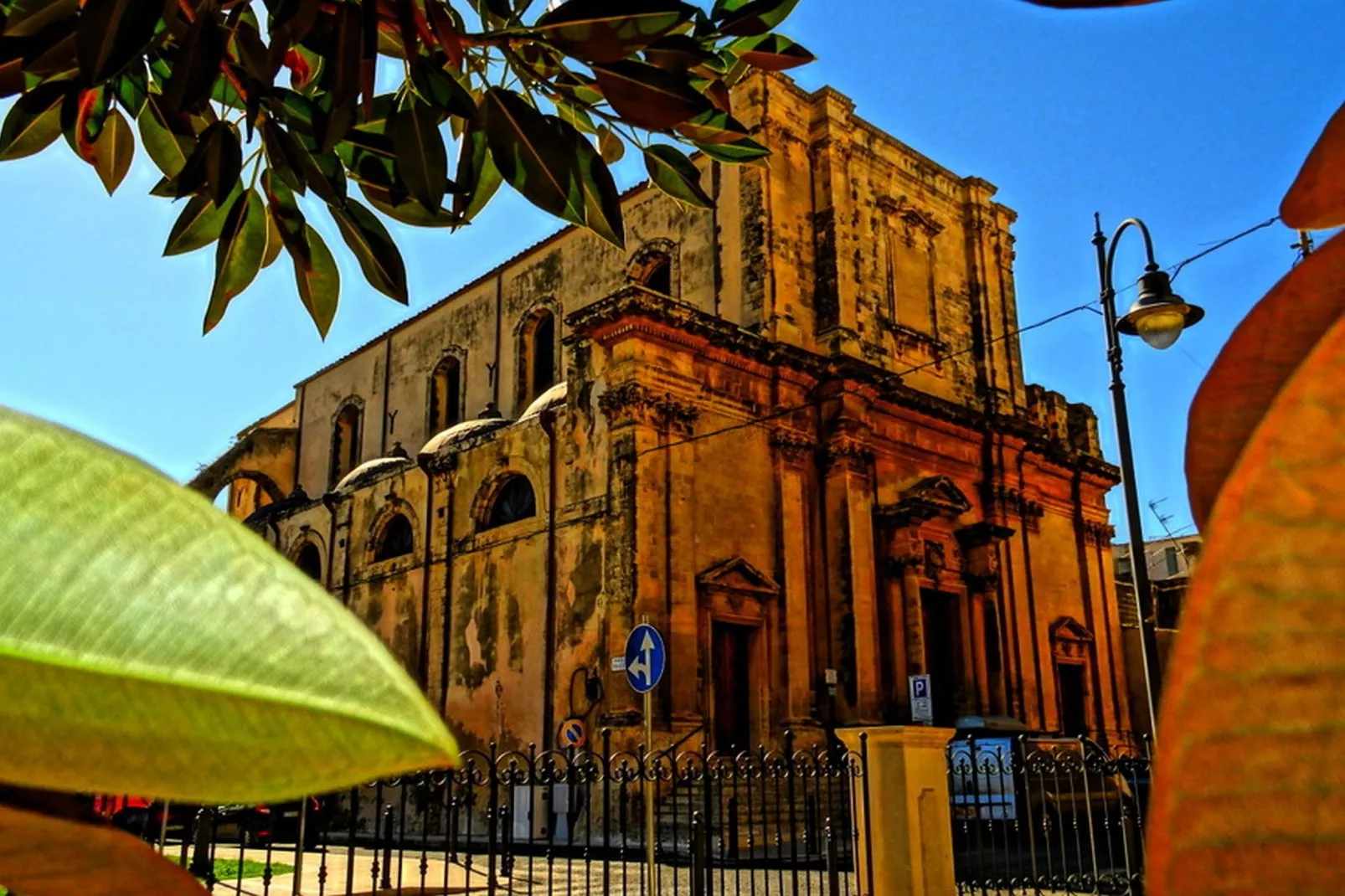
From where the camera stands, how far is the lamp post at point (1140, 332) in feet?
24.3

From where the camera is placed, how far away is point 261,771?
0.63 feet

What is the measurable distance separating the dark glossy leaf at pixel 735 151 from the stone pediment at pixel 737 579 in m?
12.6

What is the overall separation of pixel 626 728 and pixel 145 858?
1301 cm

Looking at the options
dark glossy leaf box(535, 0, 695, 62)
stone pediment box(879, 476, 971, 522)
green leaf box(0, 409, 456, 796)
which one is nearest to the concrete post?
dark glossy leaf box(535, 0, 695, 62)

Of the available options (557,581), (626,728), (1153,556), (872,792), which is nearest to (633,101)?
(872,792)

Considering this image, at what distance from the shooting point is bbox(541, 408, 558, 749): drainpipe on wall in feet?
47.2

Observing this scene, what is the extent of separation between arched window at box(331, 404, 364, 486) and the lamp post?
19691 millimetres

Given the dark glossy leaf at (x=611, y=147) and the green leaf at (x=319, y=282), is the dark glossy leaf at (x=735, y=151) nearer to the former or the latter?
the dark glossy leaf at (x=611, y=147)

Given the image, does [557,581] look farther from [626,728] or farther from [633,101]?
[633,101]

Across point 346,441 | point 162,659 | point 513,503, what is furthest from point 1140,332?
point 346,441

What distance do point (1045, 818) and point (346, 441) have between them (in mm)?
21441

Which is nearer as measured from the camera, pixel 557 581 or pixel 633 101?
pixel 633 101

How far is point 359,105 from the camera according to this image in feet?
4.56

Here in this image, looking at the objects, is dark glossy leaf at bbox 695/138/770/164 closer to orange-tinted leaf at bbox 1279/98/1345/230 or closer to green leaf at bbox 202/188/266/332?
green leaf at bbox 202/188/266/332
